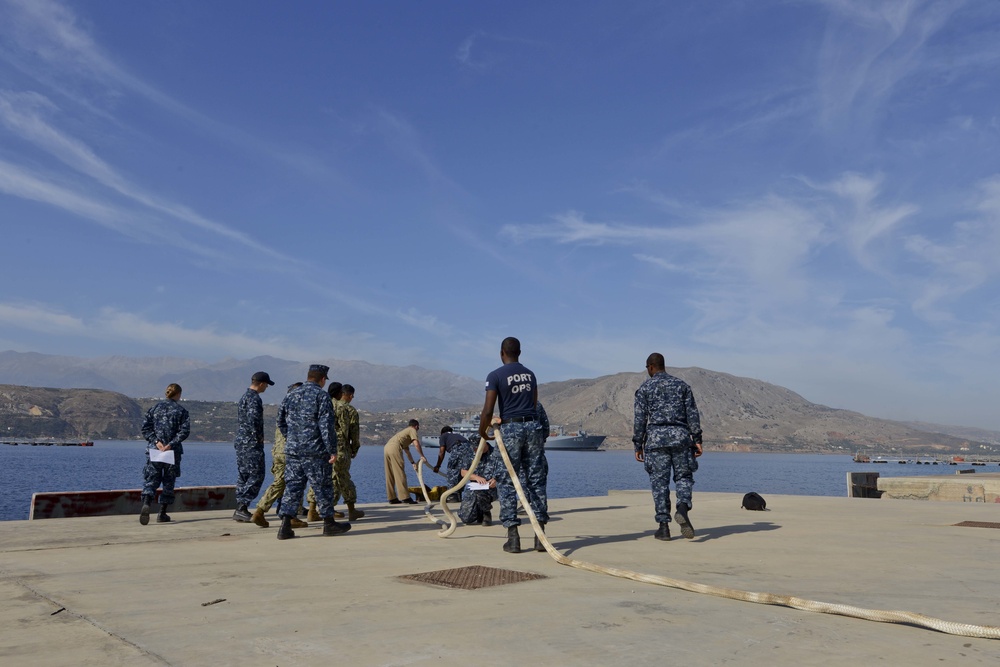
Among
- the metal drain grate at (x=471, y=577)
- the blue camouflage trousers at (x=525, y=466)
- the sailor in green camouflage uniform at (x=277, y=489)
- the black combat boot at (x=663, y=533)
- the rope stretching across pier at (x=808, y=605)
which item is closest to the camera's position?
the rope stretching across pier at (x=808, y=605)

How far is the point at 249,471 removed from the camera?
32.7 ft

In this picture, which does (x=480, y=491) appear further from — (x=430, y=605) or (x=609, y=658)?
(x=609, y=658)

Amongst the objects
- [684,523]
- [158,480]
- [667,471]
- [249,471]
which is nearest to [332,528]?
[249,471]

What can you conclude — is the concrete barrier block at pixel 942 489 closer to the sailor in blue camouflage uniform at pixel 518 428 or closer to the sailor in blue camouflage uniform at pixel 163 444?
the sailor in blue camouflage uniform at pixel 518 428

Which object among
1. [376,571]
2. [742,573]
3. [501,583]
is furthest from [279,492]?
[742,573]

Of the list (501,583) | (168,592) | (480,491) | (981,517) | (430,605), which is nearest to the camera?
(430,605)

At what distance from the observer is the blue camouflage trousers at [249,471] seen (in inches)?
393

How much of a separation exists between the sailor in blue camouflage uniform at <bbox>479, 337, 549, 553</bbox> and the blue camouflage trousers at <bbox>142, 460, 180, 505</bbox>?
193 inches

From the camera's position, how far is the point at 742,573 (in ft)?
18.9

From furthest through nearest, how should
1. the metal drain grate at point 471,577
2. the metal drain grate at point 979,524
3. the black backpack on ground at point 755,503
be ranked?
the black backpack on ground at point 755,503 < the metal drain grate at point 979,524 < the metal drain grate at point 471,577

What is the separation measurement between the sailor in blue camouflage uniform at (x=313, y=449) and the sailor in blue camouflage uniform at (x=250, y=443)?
164cm

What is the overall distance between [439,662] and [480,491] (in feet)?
21.8

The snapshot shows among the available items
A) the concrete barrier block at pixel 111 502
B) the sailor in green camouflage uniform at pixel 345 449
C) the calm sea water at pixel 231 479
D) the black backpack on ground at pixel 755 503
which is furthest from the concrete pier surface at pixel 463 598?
the calm sea water at pixel 231 479

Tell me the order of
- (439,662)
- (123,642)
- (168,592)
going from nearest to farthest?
1. (439,662)
2. (123,642)
3. (168,592)
